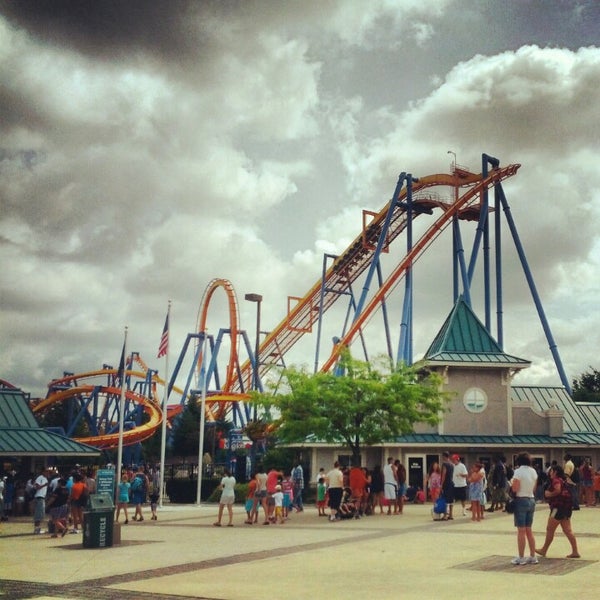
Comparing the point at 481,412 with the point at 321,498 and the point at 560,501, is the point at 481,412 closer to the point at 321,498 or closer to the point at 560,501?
the point at 321,498

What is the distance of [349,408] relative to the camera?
27406 mm

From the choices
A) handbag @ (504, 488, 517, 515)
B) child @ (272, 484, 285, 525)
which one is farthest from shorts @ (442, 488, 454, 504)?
child @ (272, 484, 285, 525)

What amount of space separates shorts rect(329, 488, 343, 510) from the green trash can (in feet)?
25.5

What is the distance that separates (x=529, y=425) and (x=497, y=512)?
1150 cm

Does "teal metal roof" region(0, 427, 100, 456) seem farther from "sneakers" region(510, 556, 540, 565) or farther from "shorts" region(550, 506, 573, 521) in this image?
"shorts" region(550, 506, 573, 521)

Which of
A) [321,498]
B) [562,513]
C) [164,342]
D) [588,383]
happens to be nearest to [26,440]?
[164,342]

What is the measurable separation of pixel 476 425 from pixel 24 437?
18655mm

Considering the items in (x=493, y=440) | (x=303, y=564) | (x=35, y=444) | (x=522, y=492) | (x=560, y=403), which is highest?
(x=560, y=403)

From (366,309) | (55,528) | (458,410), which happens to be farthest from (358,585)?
(366,309)

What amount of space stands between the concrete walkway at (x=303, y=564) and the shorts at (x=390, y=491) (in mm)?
3672

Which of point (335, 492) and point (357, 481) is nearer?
point (335, 492)

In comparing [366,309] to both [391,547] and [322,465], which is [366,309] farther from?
[391,547]

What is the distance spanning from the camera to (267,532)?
63.4 feet

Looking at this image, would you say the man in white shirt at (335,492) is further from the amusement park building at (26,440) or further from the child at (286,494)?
the amusement park building at (26,440)
